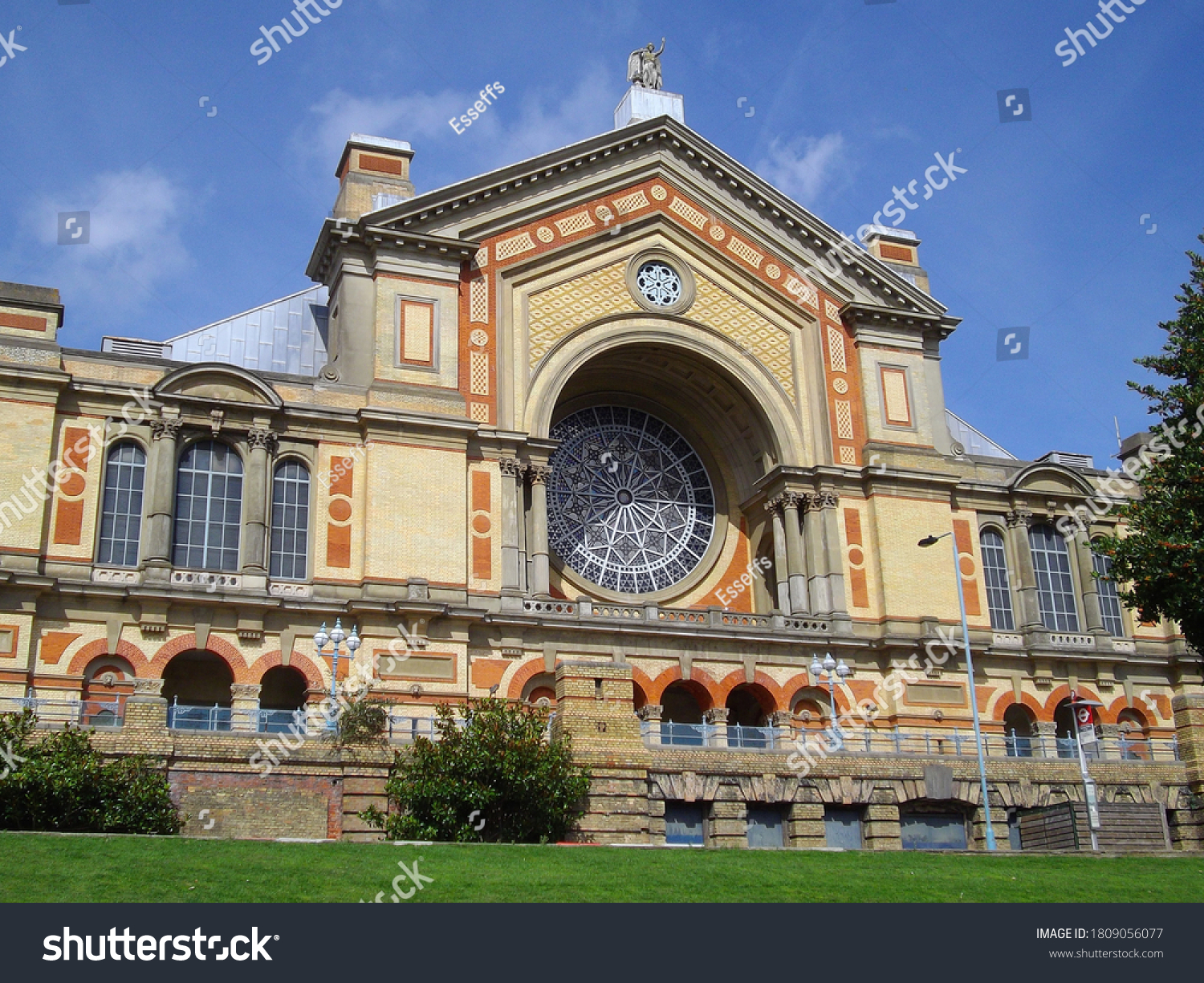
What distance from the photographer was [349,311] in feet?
140

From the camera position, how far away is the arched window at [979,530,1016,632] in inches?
1874

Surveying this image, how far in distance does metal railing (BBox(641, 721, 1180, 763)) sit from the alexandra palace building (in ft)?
0.49

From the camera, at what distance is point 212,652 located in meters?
37.6

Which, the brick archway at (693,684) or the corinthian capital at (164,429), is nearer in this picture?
the corinthian capital at (164,429)

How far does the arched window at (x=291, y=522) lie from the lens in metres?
39.9

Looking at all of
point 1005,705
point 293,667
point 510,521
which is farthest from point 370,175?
point 1005,705

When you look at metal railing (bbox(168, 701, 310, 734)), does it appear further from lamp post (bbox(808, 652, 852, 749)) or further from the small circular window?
the small circular window

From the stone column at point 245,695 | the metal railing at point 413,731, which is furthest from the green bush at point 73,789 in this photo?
the stone column at point 245,695

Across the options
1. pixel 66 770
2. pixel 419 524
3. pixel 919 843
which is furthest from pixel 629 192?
pixel 66 770

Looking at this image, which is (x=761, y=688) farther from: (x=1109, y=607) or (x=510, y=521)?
(x=1109, y=607)

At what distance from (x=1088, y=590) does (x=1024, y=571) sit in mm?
2725

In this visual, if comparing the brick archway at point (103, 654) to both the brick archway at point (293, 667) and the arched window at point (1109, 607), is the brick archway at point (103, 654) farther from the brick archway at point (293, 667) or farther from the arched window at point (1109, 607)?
the arched window at point (1109, 607)

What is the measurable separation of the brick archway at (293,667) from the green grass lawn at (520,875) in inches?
543

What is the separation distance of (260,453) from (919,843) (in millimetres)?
21061
